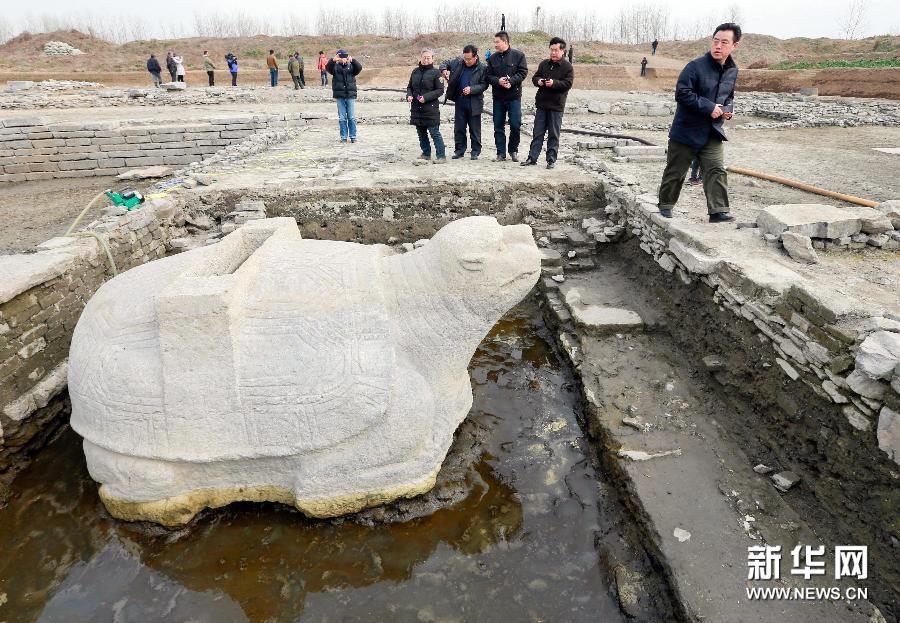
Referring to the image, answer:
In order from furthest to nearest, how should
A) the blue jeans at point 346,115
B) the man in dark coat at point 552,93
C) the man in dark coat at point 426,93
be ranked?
the blue jeans at point 346,115, the man in dark coat at point 426,93, the man in dark coat at point 552,93

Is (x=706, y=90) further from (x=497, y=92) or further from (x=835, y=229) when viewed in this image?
(x=497, y=92)

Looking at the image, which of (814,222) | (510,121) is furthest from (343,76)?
(814,222)

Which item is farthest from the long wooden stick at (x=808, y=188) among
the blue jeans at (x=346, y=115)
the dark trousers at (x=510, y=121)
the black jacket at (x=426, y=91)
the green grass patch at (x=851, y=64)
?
the green grass patch at (x=851, y=64)

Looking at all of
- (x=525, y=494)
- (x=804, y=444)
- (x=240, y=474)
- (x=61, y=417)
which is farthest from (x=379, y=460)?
(x=61, y=417)

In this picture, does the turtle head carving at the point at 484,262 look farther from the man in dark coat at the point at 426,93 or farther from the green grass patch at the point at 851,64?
the green grass patch at the point at 851,64

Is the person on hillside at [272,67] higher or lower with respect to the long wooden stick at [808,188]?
higher

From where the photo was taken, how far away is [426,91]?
25.1 feet

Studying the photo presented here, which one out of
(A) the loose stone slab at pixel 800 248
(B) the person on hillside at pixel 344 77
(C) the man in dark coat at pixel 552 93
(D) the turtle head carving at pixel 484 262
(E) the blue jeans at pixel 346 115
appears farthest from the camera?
(E) the blue jeans at pixel 346 115

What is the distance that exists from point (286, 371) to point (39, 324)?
2.52 metres

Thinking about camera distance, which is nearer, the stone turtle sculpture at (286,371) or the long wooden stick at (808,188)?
the stone turtle sculpture at (286,371)

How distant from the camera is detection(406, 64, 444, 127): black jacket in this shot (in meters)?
7.58

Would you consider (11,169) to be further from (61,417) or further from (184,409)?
(184,409)

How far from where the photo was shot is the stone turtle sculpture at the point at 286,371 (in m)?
2.78

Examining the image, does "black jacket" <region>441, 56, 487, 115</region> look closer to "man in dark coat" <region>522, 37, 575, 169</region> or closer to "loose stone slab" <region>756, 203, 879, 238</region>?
"man in dark coat" <region>522, 37, 575, 169</region>
